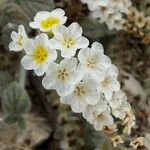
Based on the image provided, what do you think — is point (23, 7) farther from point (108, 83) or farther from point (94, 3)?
point (108, 83)

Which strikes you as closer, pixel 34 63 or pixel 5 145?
pixel 34 63

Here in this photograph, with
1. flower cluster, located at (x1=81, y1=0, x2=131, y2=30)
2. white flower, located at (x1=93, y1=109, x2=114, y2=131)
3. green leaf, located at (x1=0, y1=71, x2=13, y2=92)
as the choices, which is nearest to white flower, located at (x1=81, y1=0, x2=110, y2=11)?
flower cluster, located at (x1=81, y1=0, x2=131, y2=30)

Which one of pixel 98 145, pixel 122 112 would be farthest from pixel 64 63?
pixel 98 145

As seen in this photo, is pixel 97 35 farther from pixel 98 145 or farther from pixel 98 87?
pixel 98 87

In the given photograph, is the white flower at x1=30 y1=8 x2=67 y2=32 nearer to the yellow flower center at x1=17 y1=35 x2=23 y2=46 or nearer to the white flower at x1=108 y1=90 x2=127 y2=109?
the yellow flower center at x1=17 y1=35 x2=23 y2=46

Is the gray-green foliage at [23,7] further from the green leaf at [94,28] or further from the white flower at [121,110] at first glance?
the white flower at [121,110]

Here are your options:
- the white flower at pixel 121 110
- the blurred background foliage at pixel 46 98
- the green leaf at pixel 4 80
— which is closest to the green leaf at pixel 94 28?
the blurred background foliage at pixel 46 98

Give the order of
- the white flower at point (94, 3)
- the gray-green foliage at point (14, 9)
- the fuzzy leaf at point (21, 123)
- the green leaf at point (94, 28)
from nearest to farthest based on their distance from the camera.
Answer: the fuzzy leaf at point (21, 123), the gray-green foliage at point (14, 9), the white flower at point (94, 3), the green leaf at point (94, 28)
